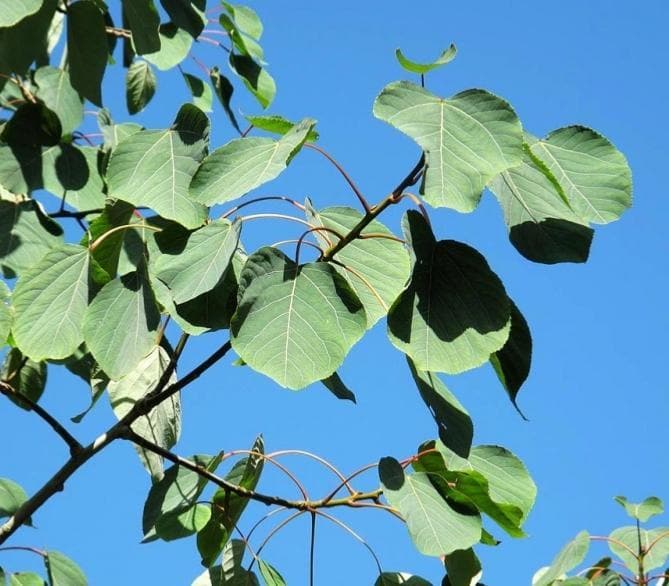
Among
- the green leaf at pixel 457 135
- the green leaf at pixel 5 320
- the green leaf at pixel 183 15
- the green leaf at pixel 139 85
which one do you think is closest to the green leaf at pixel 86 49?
the green leaf at pixel 183 15

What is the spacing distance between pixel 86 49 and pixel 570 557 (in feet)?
4.52

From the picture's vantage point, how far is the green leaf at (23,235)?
2154 millimetres

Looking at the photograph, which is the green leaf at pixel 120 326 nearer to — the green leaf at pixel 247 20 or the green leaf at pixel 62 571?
the green leaf at pixel 62 571

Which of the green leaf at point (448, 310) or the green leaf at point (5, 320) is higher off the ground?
the green leaf at point (448, 310)

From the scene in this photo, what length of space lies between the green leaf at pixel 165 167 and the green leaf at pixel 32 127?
0.71 meters

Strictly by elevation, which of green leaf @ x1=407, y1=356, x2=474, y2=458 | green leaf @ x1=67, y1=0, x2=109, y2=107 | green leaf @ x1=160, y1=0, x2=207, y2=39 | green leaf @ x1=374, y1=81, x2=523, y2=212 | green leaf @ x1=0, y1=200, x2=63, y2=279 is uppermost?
green leaf @ x1=160, y1=0, x2=207, y2=39

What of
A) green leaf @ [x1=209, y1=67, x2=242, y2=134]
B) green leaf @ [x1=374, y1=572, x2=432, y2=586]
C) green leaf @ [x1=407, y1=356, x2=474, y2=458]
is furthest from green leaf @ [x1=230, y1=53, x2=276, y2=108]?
green leaf @ [x1=407, y1=356, x2=474, y2=458]

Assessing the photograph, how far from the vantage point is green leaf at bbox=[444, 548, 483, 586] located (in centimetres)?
159

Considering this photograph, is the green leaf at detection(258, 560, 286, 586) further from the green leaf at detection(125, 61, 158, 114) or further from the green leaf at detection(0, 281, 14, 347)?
the green leaf at detection(125, 61, 158, 114)

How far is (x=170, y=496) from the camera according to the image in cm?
177

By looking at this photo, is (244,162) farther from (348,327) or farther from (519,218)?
(519,218)

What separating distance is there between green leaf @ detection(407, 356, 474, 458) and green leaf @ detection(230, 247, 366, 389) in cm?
10

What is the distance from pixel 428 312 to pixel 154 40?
2.75 feet

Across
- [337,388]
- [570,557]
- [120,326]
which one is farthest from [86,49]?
[570,557]
